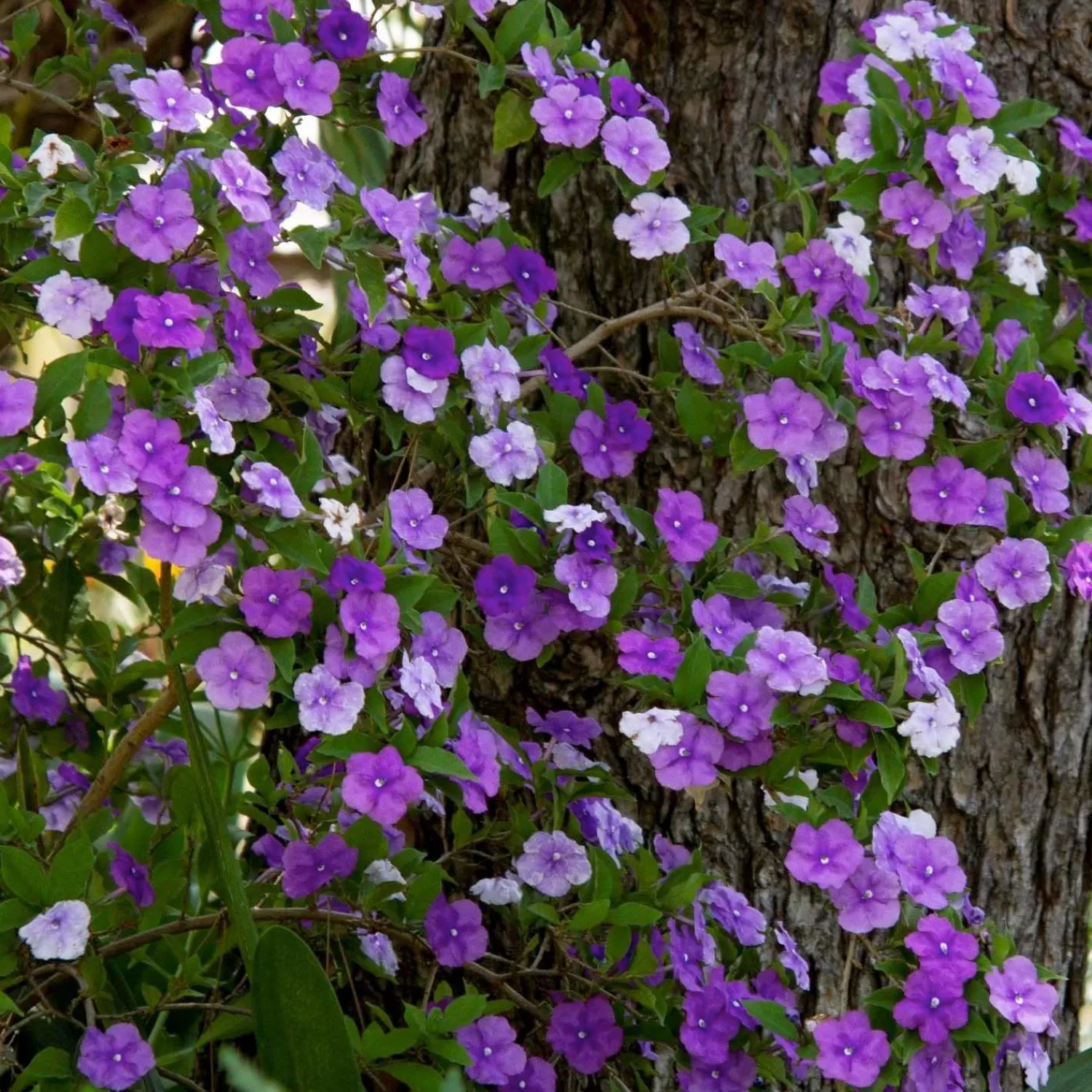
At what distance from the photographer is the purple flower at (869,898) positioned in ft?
4.46

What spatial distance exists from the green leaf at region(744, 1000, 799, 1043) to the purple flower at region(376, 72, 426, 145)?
34.7 inches

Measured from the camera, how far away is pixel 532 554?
1380mm

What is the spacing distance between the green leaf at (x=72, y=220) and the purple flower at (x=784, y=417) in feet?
1.95

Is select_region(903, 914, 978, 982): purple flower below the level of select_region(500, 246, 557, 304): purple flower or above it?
below

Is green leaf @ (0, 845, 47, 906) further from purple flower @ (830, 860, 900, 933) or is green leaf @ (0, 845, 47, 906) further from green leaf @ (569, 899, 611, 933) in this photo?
purple flower @ (830, 860, 900, 933)

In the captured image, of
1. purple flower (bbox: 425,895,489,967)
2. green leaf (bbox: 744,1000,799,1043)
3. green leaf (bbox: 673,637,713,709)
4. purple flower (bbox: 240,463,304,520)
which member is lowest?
purple flower (bbox: 425,895,489,967)

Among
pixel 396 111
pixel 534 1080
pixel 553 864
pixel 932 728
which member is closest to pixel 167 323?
pixel 396 111

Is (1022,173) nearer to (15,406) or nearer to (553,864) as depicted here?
(553,864)

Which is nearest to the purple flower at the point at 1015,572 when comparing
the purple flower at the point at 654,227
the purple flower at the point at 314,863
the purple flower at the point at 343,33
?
the purple flower at the point at 654,227

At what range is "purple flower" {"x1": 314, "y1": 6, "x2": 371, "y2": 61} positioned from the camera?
142 cm

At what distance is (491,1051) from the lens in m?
1.45

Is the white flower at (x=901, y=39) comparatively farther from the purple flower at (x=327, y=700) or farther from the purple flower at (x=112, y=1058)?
the purple flower at (x=112, y=1058)

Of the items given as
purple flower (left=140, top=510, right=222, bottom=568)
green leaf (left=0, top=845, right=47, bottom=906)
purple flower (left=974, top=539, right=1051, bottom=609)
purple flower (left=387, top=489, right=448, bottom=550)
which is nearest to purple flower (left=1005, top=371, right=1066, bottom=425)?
purple flower (left=974, top=539, right=1051, bottom=609)

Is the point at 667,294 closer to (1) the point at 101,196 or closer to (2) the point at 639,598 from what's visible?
(2) the point at 639,598
